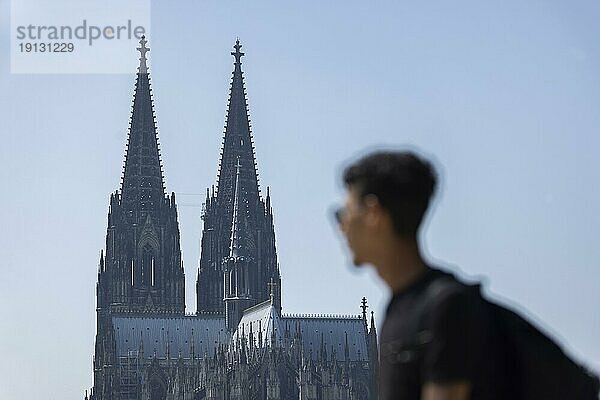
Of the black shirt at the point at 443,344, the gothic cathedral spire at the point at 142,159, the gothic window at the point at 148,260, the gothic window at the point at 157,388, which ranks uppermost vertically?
the gothic cathedral spire at the point at 142,159

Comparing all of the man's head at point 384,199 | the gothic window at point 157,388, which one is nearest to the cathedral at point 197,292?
the gothic window at point 157,388

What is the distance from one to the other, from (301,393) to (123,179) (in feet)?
62.0

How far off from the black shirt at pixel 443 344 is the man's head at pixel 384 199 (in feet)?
0.41

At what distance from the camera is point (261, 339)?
240 feet

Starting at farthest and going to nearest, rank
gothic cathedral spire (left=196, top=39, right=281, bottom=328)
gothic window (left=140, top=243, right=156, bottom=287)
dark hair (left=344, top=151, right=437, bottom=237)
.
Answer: gothic window (left=140, top=243, right=156, bottom=287) → gothic cathedral spire (left=196, top=39, right=281, bottom=328) → dark hair (left=344, top=151, right=437, bottom=237)

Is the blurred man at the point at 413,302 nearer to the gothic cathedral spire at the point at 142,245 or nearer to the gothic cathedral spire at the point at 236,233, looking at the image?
the gothic cathedral spire at the point at 236,233

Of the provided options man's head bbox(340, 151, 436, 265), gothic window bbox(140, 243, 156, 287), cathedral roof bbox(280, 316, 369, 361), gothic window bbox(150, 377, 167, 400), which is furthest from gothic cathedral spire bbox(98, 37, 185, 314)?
man's head bbox(340, 151, 436, 265)

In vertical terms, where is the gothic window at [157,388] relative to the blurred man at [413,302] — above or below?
below

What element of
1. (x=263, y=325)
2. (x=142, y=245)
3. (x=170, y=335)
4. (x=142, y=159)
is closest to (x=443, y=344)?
(x=263, y=325)

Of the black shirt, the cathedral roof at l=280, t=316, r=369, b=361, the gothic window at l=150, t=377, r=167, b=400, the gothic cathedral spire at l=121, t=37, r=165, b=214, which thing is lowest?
the gothic window at l=150, t=377, r=167, b=400

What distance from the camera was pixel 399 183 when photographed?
3.53m

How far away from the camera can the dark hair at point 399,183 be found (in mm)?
3541

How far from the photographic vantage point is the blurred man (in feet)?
10.8

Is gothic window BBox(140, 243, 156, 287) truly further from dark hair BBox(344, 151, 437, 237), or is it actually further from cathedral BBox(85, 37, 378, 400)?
dark hair BBox(344, 151, 437, 237)
